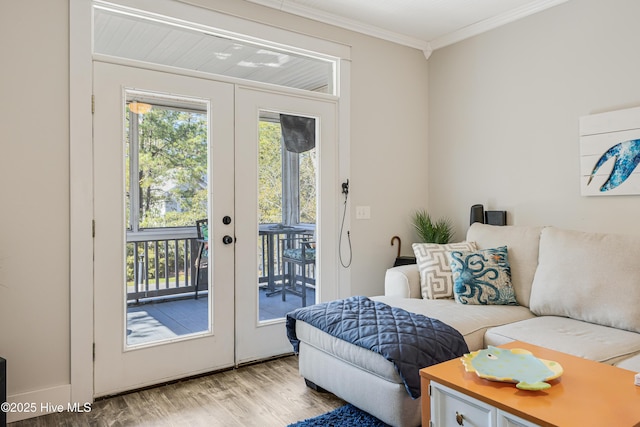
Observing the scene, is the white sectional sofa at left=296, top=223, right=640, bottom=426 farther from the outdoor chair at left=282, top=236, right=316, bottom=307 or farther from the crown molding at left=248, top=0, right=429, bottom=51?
the crown molding at left=248, top=0, right=429, bottom=51

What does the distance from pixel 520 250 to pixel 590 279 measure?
0.52m

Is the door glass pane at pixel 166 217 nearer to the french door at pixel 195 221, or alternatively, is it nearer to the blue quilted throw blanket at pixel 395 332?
the french door at pixel 195 221

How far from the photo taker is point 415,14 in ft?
11.4

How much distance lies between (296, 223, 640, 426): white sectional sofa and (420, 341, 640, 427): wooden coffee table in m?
0.35

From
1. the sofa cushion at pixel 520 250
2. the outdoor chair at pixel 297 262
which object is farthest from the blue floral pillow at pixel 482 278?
the outdoor chair at pixel 297 262

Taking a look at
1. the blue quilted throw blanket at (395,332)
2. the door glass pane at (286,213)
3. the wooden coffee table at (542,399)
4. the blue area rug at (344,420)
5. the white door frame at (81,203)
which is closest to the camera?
the wooden coffee table at (542,399)

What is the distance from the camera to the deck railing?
276 centimetres

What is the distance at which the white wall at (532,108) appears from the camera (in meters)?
2.92

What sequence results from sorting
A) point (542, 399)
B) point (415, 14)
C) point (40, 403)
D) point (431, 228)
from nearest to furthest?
point (542, 399) → point (40, 403) → point (415, 14) → point (431, 228)

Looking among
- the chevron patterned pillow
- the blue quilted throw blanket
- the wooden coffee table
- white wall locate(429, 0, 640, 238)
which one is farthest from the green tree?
white wall locate(429, 0, 640, 238)

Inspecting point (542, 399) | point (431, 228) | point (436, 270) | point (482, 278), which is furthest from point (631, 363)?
point (431, 228)

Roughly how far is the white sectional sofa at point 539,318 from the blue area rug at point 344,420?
0.23 ft

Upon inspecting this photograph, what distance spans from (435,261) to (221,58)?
2021 millimetres

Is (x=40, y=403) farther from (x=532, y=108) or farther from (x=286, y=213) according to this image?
(x=532, y=108)
